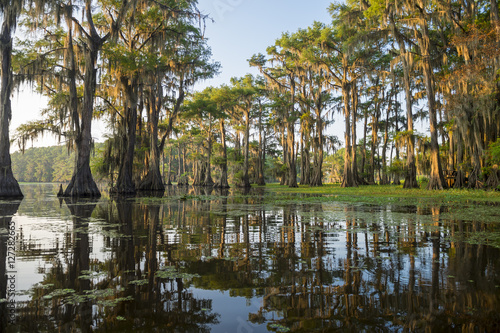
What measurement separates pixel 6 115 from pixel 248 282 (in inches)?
797

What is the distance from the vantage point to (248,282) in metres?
3.05

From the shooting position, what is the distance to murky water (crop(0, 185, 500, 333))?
7.20 feet

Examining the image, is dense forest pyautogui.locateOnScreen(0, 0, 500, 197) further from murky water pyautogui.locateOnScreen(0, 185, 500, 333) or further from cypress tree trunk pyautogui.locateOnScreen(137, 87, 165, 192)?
murky water pyautogui.locateOnScreen(0, 185, 500, 333)

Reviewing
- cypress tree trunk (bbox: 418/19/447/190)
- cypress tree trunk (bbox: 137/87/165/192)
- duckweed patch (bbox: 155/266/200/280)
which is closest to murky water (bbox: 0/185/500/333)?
duckweed patch (bbox: 155/266/200/280)

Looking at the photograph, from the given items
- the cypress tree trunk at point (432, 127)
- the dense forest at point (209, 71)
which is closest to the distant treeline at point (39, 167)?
the dense forest at point (209, 71)

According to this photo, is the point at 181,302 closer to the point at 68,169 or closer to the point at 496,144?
the point at 496,144

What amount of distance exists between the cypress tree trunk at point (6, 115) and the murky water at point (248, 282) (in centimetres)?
1411

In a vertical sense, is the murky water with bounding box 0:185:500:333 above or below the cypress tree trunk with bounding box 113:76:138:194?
below

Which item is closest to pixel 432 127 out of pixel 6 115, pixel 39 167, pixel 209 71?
pixel 209 71

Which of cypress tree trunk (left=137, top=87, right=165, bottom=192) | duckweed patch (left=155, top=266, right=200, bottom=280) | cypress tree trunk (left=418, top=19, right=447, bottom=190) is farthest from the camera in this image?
cypress tree trunk (left=137, top=87, right=165, bottom=192)

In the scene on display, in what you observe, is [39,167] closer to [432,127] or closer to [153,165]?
[153,165]

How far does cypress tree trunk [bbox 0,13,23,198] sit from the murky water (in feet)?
46.3

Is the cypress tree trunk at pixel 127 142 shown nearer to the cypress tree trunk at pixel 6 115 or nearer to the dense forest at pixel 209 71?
the dense forest at pixel 209 71

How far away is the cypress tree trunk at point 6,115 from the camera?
1691cm
